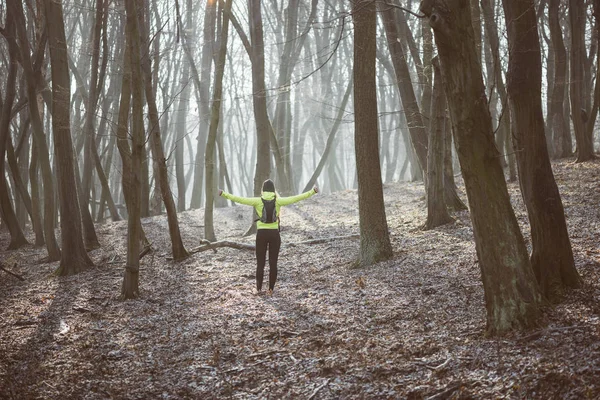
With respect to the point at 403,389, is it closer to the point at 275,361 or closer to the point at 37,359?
the point at 275,361

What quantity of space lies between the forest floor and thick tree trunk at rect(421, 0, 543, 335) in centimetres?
29

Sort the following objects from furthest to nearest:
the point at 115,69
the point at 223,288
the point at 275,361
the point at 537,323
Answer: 1. the point at 115,69
2. the point at 223,288
3. the point at 275,361
4. the point at 537,323

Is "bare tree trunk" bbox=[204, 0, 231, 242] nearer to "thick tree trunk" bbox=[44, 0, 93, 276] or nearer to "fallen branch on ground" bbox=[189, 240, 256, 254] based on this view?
"fallen branch on ground" bbox=[189, 240, 256, 254]

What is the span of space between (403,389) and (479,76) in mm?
3084

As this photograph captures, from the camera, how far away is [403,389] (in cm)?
504

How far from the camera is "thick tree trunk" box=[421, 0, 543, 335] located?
18.2 feet

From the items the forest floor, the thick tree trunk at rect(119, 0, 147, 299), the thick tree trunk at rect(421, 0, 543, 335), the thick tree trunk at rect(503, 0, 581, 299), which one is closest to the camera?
the forest floor

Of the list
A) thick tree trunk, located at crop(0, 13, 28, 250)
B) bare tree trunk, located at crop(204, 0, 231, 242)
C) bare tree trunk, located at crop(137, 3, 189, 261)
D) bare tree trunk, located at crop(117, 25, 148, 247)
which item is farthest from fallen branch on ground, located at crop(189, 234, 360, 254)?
thick tree trunk, located at crop(0, 13, 28, 250)

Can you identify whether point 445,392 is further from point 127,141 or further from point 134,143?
point 127,141

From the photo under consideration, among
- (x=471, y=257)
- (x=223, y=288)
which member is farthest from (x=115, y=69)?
(x=471, y=257)

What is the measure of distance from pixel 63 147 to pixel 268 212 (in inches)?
233

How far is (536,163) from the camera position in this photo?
6.26m

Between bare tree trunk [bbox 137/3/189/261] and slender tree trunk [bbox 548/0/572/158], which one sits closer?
bare tree trunk [bbox 137/3/189/261]

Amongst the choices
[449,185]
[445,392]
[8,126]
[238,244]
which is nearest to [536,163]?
[445,392]
